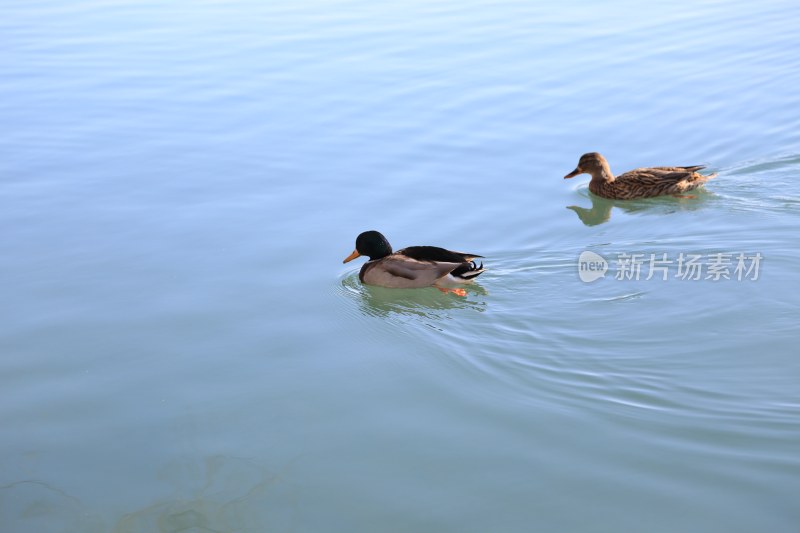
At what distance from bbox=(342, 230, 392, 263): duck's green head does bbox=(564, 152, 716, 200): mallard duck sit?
9.41 ft

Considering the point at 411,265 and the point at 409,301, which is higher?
the point at 411,265

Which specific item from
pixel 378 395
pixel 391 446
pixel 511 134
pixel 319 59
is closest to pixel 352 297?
pixel 378 395

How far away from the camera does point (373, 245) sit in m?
8.81

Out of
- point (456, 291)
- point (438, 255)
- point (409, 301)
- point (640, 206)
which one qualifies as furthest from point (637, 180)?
point (409, 301)

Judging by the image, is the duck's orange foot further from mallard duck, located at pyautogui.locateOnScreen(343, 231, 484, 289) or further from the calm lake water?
the calm lake water

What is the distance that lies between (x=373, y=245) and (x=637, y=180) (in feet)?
10.4

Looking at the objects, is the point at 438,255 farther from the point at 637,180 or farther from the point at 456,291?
the point at 637,180

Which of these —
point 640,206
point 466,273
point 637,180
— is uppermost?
point 637,180

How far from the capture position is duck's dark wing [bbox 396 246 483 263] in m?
8.23

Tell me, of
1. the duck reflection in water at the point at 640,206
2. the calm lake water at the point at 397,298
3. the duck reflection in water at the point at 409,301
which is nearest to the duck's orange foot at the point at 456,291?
the duck reflection in water at the point at 409,301

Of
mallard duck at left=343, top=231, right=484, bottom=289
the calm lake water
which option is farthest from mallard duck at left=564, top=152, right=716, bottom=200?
mallard duck at left=343, top=231, right=484, bottom=289

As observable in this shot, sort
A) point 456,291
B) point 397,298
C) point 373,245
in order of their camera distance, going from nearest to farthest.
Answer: point 456,291
point 397,298
point 373,245

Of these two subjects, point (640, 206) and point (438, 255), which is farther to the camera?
point (640, 206)

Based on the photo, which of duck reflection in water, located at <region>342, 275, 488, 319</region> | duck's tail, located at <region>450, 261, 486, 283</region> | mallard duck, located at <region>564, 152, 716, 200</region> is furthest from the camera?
mallard duck, located at <region>564, 152, 716, 200</region>
